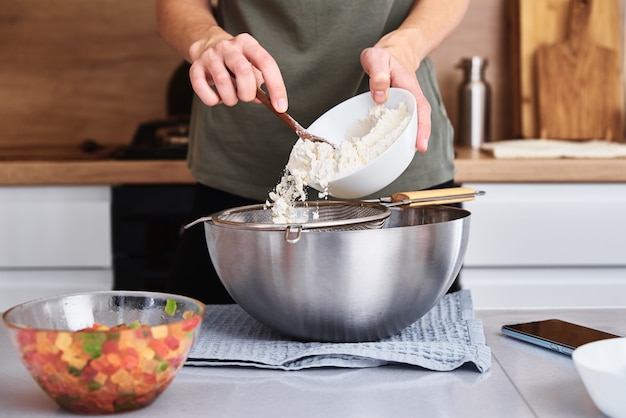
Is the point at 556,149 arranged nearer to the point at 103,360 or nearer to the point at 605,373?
the point at 605,373

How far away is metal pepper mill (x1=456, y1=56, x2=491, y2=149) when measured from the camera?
2138 mm

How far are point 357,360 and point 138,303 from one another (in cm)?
20

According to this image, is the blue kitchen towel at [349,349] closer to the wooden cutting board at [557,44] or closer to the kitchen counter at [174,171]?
the kitchen counter at [174,171]

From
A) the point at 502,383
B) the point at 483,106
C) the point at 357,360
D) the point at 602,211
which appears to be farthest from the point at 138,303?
the point at 483,106

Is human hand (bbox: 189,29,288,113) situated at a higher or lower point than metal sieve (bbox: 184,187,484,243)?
higher

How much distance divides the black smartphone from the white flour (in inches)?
9.1

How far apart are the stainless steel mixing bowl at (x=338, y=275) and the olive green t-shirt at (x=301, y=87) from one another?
0.41 metres

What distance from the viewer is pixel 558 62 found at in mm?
2127

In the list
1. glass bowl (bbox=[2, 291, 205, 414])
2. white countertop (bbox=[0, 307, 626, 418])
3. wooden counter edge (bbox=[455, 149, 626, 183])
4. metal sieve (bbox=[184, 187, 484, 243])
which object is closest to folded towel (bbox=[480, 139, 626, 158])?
wooden counter edge (bbox=[455, 149, 626, 183])

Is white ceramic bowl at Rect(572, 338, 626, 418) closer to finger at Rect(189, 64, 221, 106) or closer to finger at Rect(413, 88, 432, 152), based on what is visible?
finger at Rect(413, 88, 432, 152)

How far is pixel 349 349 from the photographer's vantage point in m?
0.75

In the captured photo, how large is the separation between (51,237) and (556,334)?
52.1 inches

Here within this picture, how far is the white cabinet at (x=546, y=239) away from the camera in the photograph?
1.82 meters

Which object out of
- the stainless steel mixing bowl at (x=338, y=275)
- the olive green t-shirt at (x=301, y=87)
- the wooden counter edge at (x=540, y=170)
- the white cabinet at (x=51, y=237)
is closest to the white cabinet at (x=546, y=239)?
the wooden counter edge at (x=540, y=170)
